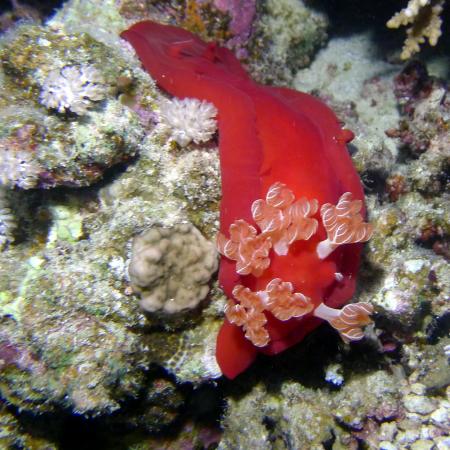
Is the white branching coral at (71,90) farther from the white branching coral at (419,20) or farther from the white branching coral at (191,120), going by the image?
the white branching coral at (419,20)

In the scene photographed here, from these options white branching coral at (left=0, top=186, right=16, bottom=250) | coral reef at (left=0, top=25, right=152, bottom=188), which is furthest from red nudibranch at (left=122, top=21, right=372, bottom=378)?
white branching coral at (left=0, top=186, right=16, bottom=250)

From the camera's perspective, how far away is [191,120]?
3295 mm

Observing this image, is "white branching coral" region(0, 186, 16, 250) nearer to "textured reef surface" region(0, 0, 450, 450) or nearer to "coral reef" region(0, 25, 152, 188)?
"textured reef surface" region(0, 0, 450, 450)

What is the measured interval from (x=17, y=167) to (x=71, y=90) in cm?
72

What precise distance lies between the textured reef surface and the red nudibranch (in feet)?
0.67

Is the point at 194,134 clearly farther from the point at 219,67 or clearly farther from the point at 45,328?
the point at 45,328

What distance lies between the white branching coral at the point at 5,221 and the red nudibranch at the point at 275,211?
166 cm

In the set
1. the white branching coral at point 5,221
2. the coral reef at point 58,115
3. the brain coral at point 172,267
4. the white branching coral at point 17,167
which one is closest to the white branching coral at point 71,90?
the coral reef at point 58,115

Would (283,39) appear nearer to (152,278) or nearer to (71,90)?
(71,90)

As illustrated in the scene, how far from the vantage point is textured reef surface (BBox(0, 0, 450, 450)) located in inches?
121

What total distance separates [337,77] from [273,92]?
7.12ft

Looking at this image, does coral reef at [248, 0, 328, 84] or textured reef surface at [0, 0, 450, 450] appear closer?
textured reef surface at [0, 0, 450, 450]

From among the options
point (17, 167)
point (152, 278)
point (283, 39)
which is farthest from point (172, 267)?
point (283, 39)

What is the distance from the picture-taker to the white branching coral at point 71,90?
3215mm
